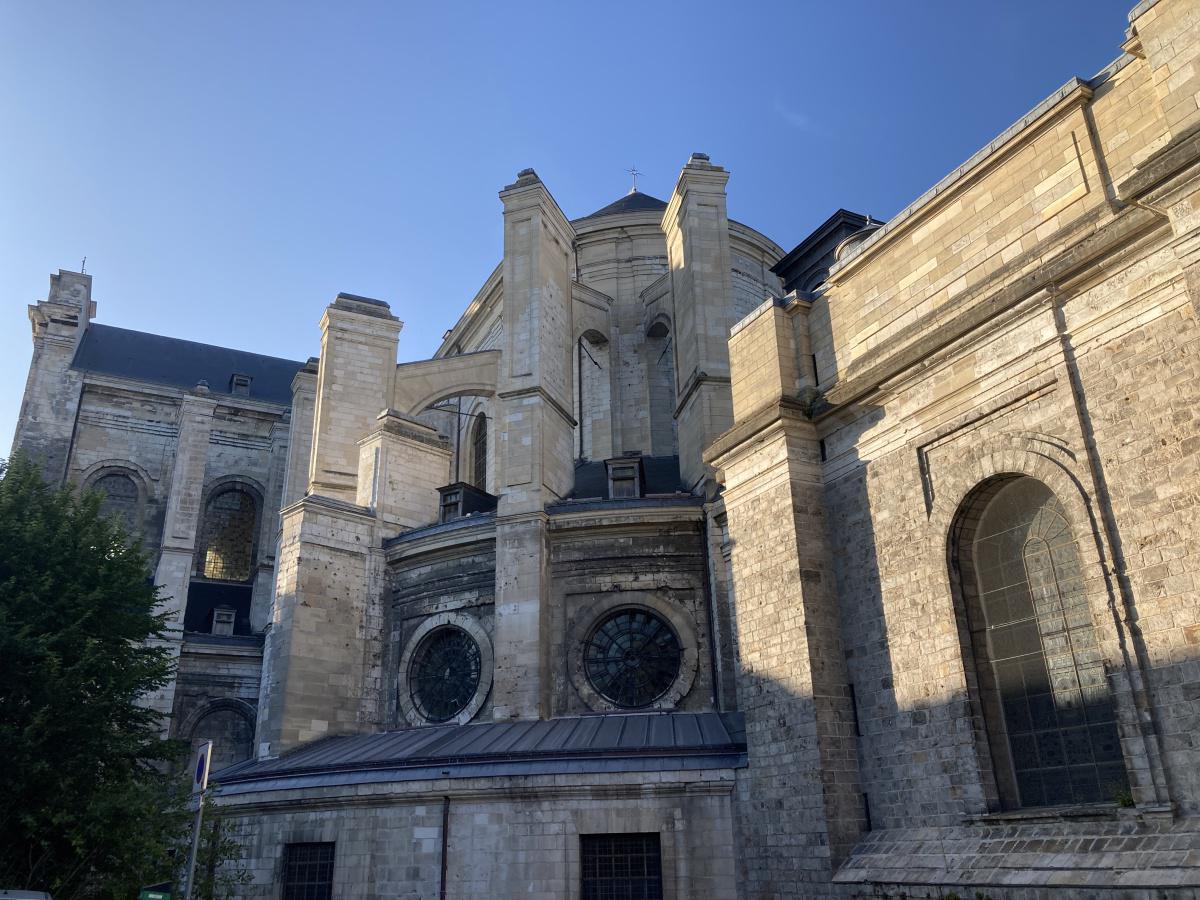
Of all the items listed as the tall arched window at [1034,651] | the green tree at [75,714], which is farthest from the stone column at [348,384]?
the tall arched window at [1034,651]

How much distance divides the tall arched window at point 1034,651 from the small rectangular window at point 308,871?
928 centimetres

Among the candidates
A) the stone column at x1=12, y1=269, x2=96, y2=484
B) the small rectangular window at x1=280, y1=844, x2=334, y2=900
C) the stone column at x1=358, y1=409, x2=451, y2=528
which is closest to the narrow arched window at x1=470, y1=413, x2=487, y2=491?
the stone column at x1=358, y1=409, x2=451, y2=528

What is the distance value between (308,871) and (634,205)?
61.7ft

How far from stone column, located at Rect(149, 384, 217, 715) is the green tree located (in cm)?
979

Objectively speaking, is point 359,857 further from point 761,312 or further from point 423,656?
point 761,312

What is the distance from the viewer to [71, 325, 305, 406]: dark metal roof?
1230 inches

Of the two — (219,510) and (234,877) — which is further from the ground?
(219,510)

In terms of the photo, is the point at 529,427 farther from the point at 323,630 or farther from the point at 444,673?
the point at 323,630

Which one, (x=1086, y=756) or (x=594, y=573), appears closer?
(x=1086, y=756)

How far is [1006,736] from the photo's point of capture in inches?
350

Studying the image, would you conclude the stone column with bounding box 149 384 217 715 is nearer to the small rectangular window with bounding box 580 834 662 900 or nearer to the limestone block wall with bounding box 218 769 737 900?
the limestone block wall with bounding box 218 769 737 900

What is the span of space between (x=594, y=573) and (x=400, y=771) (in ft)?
14.8

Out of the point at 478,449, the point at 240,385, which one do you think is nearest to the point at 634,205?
the point at 478,449

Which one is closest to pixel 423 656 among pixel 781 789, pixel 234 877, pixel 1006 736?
pixel 234 877
